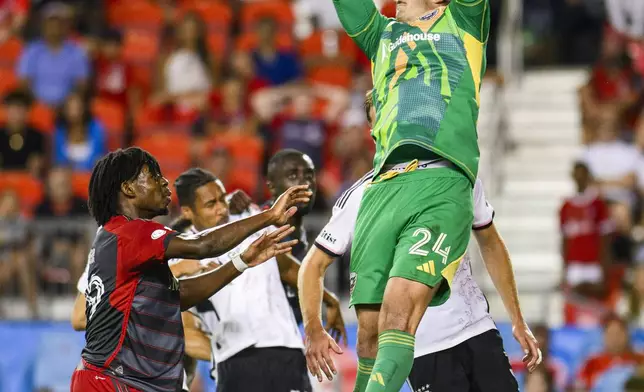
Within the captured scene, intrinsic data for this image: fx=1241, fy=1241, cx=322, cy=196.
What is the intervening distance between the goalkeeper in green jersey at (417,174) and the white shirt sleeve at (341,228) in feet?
0.87

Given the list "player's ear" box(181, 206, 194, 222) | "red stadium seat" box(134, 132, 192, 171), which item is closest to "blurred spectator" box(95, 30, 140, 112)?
"red stadium seat" box(134, 132, 192, 171)

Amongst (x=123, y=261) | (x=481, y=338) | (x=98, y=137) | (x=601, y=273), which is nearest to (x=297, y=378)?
(x=481, y=338)

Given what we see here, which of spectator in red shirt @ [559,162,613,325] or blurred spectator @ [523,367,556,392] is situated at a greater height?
spectator in red shirt @ [559,162,613,325]

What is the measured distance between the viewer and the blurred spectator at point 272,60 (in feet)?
46.3

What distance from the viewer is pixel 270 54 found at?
560 inches

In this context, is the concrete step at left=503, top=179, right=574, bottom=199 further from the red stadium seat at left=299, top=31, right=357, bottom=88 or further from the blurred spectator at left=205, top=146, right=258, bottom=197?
the blurred spectator at left=205, top=146, right=258, bottom=197

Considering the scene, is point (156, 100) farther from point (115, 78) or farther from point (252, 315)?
point (252, 315)

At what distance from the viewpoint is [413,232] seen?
5.29 metres

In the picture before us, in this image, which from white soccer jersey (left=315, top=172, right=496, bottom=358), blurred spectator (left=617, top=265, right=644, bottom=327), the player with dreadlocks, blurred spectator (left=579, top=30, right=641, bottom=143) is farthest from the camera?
blurred spectator (left=579, top=30, right=641, bottom=143)

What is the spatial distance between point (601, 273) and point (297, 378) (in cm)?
532

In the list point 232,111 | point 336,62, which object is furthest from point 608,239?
point 232,111

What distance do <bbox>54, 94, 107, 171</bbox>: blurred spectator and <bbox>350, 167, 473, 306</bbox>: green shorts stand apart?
8197mm

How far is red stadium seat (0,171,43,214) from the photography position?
13.0 meters

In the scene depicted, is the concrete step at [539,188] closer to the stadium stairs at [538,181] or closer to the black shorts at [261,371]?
the stadium stairs at [538,181]
